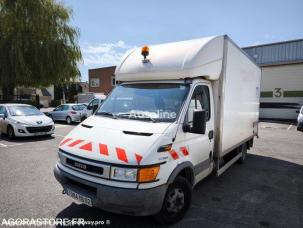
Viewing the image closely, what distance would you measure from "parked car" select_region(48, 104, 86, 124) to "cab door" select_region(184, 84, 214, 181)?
13631 mm

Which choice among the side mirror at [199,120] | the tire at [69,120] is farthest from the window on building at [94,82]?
the side mirror at [199,120]

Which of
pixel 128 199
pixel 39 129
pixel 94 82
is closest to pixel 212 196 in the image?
pixel 128 199

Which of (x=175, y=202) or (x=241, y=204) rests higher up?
(x=175, y=202)

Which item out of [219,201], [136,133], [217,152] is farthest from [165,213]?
[217,152]

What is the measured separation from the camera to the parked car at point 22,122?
33.1ft

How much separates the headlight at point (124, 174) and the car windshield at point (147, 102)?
0.95m

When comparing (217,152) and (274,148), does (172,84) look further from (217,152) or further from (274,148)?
(274,148)

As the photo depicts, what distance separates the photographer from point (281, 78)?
869 inches

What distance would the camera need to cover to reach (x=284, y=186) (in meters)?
5.56

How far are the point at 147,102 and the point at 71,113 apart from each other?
45.2ft

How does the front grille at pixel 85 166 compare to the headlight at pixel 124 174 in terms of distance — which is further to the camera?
the front grille at pixel 85 166

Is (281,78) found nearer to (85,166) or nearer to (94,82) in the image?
(85,166)

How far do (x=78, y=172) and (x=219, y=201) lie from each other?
2.66 metres

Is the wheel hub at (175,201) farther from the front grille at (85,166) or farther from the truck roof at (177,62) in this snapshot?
the truck roof at (177,62)
